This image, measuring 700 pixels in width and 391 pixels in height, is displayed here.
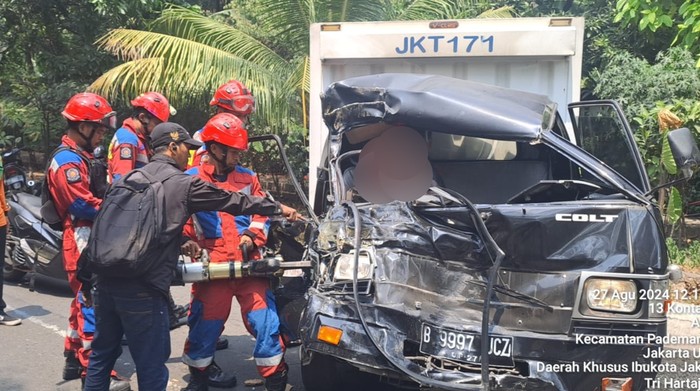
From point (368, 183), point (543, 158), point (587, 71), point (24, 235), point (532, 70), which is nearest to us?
point (368, 183)

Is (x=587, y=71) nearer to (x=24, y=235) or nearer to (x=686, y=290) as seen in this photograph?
(x=686, y=290)

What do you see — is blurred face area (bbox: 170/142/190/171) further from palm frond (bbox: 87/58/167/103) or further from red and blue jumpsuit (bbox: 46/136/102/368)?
palm frond (bbox: 87/58/167/103)

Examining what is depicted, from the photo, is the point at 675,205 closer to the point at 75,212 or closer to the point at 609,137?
the point at 609,137

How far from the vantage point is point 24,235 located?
7.25 meters

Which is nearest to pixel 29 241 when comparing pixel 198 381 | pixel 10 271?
pixel 10 271

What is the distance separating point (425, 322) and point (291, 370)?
182cm

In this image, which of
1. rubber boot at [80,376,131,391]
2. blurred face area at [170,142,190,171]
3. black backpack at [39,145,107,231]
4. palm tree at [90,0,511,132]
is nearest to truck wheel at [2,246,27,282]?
palm tree at [90,0,511,132]

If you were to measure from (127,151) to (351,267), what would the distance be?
2110 millimetres

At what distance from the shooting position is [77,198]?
462 centimetres

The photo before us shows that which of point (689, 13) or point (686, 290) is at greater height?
point (689, 13)

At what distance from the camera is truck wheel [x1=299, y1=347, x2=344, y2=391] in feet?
13.4

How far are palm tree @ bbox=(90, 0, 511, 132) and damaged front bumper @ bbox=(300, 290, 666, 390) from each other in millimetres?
5840

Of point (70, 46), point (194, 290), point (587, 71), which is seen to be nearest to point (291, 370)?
point (194, 290)

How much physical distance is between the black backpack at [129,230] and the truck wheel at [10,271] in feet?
14.5
